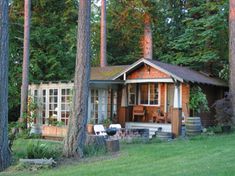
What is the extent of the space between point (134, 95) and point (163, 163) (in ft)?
37.4

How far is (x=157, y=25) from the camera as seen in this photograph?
30.7 m

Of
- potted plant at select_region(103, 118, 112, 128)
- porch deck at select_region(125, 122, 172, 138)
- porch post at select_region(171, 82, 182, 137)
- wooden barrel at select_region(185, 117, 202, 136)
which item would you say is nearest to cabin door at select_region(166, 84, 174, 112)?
porch deck at select_region(125, 122, 172, 138)

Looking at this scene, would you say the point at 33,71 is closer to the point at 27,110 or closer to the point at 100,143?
the point at 27,110

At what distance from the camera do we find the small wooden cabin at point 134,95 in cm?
1923

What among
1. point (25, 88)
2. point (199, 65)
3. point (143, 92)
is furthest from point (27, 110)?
point (199, 65)

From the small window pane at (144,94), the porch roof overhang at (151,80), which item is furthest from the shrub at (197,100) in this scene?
the small window pane at (144,94)

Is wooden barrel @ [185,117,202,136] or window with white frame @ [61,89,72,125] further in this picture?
window with white frame @ [61,89,72,125]

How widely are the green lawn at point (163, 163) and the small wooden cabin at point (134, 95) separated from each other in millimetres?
5998

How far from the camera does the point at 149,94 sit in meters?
21.0

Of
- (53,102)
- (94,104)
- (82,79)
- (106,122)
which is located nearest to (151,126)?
(106,122)

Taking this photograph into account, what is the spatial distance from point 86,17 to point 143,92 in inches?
367

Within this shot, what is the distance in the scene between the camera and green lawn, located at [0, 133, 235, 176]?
8.77 m

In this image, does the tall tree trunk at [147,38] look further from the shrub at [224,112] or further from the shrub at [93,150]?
the shrub at [93,150]

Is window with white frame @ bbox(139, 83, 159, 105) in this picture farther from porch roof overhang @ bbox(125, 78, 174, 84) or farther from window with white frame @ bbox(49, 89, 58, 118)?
window with white frame @ bbox(49, 89, 58, 118)
